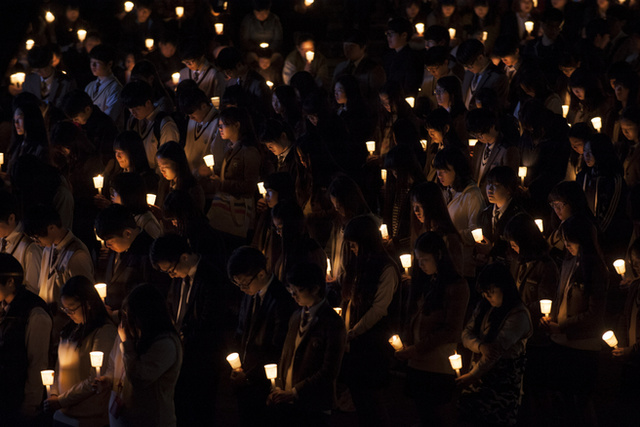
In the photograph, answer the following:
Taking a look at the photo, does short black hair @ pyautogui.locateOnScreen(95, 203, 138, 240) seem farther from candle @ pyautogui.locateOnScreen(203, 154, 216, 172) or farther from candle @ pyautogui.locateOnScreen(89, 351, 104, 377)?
candle @ pyautogui.locateOnScreen(203, 154, 216, 172)

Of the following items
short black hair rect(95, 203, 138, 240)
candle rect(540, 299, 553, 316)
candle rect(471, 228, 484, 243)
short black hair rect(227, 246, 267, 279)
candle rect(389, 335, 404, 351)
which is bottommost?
candle rect(389, 335, 404, 351)

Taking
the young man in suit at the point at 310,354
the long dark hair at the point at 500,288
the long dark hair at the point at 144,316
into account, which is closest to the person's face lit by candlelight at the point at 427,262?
the long dark hair at the point at 500,288

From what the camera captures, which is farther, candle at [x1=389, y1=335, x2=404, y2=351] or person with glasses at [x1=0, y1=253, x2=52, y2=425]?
candle at [x1=389, y1=335, x2=404, y2=351]

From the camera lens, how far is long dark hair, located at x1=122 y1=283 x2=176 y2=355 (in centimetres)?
620

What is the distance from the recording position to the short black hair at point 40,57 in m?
12.6

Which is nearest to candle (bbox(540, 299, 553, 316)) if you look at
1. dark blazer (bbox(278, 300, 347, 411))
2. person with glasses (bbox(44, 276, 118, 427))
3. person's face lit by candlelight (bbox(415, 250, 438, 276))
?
person's face lit by candlelight (bbox(415, 250, 438, 276))

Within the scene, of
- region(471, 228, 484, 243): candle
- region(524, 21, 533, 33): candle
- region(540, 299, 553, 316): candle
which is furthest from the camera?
region(524, 21, 533, 33): candle

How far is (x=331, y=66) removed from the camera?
14219mm

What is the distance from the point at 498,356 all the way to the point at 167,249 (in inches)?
88.6

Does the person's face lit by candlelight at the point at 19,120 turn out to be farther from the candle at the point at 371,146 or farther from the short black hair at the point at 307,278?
the short black hair at the point at 307,278

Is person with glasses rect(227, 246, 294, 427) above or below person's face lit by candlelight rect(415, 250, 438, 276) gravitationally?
below

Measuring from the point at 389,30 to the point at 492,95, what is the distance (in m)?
2.47

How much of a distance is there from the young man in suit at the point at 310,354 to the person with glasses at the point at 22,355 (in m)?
1.61

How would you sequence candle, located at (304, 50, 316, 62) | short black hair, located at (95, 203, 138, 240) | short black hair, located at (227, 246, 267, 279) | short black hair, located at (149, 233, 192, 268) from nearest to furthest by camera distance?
short black hair, located at (227, 246, 267, 279) < short black hair, located at (149, 233, 192, 268) < short black hair, located at (95, 203, 138, 240) < candle, located at (304, 50, 316, 62)
